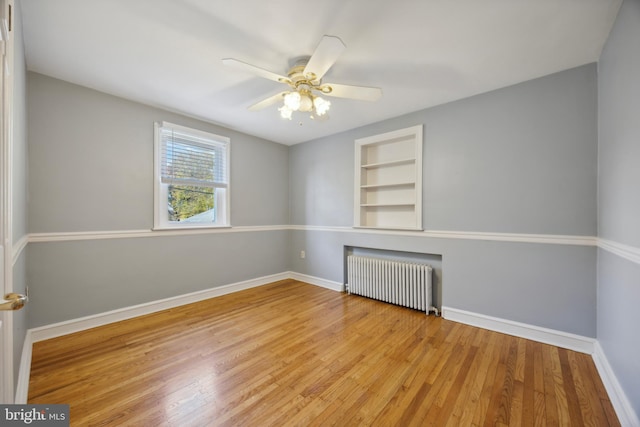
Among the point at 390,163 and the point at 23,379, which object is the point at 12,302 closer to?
the point at 23,379

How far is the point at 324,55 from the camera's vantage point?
5.24 ft

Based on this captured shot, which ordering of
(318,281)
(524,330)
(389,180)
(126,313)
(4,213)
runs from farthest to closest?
(318,281) < (389,180) < (126,313) < (524,330) < (4,213)

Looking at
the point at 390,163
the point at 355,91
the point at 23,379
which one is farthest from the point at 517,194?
the point at 23,379

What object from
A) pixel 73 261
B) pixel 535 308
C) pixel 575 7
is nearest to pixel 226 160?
pixel 73 261

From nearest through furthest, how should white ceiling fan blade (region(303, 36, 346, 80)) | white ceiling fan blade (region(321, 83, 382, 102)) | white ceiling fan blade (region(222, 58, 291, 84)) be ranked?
white ceiling fan blade (region(303, 36, 346, 80)), white ceiling fan blade (region(222, 58, 291, 84)), white ceiling fan blade (region(321, 83, 382, 102))

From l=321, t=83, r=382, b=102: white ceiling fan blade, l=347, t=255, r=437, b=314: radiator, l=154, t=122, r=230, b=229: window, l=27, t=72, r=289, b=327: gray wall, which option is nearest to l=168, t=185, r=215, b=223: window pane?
l=154, t=122, r=230, b=229: window

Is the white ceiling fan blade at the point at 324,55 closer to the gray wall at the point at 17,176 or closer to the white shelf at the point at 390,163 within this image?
the gray wall at the point at 17,176

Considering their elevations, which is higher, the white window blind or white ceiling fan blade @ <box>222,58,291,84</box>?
white ceiling fan blade @ <box>222,58,291,84</box>

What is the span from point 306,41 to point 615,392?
3.04 m

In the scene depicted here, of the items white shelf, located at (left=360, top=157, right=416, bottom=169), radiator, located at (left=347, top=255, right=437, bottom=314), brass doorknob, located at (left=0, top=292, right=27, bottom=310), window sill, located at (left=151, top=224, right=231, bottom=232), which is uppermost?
white shelf, located at (left=360, top=157, right=416, bottom=169)

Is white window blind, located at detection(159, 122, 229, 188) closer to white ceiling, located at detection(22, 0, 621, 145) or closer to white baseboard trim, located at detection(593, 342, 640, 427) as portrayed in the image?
white ceiling, located at detection(22, 0, 621, 145)

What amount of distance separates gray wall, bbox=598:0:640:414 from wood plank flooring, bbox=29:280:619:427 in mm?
355

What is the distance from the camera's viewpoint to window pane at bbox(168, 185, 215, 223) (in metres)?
3.16

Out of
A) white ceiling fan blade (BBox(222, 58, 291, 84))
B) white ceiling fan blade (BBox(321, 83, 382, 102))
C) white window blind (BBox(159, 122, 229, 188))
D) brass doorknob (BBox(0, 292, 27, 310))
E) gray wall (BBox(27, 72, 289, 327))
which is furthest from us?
white window blind (BBox(159, 122, 229, 188))
